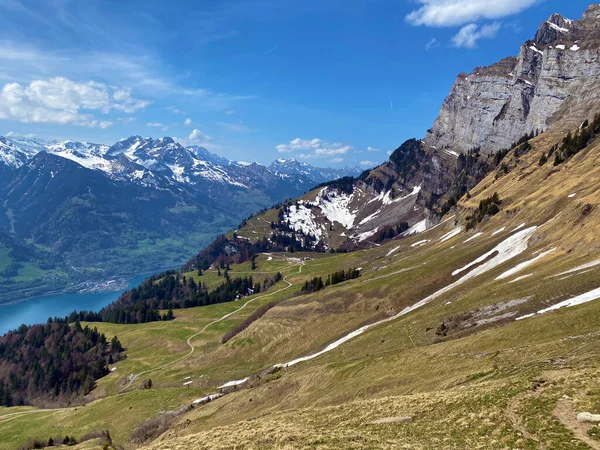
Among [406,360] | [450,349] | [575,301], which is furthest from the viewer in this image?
[406,360]

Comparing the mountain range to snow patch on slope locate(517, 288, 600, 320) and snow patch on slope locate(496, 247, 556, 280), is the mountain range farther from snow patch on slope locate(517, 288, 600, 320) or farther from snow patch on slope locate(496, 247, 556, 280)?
snow patch on slope locate(496, 247, 556, 280)

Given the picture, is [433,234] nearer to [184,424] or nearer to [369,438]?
[184,424]

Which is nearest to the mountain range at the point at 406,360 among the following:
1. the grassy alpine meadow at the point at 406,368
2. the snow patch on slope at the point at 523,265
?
the grassy alpine meadow at the point at 406,368

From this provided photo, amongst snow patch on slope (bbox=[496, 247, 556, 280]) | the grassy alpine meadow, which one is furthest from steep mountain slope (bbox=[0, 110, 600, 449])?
snow patch on slope (bbox=[496, 247, 556, 280])

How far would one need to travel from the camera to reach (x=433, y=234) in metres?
163

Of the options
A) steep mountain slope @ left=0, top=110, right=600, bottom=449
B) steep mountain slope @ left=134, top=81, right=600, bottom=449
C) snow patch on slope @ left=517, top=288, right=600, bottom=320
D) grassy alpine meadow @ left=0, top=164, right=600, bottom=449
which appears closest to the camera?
steep mountain slope @ left=134, top=81, right=600, bottom=449

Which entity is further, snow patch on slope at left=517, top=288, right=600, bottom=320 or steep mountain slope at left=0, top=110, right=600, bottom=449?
snow patch on slope at left=517, top=288, right=600, bottom=320

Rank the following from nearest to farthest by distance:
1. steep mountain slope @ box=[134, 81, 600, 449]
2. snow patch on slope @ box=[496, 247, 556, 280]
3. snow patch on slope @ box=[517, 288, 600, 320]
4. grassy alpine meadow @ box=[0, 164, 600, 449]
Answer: steep mountain slope @ box=[134, 81, 600, 449] → grassy alpine meadow @ box=[0, 164, 600, 449] → snow patch on slope @ box=[517, 288, 600, 320] → snow patch on slope @ box=[496, 247, 556, 280]

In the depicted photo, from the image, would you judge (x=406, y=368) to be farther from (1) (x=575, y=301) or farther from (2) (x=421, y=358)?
(1) (x=575, y=301)

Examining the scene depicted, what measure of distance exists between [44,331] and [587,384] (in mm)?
218320

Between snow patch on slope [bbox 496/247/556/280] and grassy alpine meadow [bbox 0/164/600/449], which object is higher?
snow patch on slope [bbox 496/247/556/280]

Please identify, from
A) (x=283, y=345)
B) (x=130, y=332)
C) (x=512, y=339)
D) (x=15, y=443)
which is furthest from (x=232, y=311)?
(x=512, y=339)

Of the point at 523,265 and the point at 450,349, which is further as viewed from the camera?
the point at 523,265

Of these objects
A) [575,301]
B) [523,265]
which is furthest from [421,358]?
[523,265]
